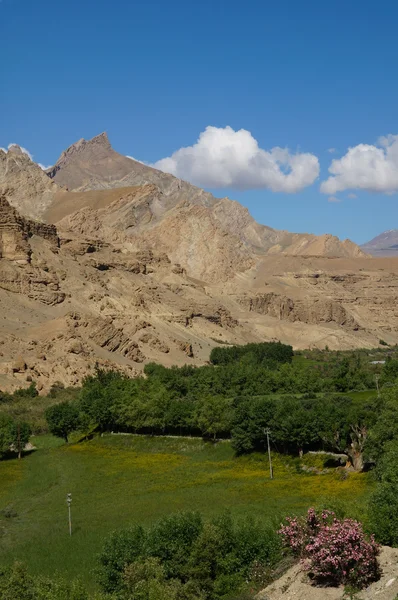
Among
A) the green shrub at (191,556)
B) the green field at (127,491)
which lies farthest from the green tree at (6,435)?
the green shrub at (191,556)

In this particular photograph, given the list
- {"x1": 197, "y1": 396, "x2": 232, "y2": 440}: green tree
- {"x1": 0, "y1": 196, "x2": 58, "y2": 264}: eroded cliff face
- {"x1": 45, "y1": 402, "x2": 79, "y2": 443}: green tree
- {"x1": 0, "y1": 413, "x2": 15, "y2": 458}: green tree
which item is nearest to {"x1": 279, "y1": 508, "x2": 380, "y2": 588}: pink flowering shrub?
{"x1": 197, "y1": 396, "x2": 232, "y2": 440}: green tree

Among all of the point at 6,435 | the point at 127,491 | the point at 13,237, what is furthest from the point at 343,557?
the point at 13,237

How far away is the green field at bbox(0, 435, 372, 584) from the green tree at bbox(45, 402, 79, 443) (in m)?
6.43

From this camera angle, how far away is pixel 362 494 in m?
44.6

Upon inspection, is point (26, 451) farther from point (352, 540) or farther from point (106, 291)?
point (106, 291)

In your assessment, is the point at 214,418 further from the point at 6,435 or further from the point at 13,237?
the point at 13,237

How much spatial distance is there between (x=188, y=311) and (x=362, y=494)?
115167 mm

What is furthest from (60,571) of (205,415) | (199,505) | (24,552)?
(205,415)

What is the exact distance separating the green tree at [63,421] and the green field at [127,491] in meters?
6.43

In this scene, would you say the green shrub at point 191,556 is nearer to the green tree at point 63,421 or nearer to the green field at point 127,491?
the green field at point 127,491

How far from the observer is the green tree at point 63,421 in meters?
79.8

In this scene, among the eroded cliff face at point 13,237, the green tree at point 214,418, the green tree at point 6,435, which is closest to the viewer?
the green tree at point 214,418

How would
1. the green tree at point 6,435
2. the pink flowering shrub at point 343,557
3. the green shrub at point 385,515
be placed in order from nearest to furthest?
the pink flowering shrub at point 343,557, the green shrub at point 385,515, the green tree at point 6,435

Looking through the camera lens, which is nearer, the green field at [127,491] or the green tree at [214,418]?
the green field at [127,491]
